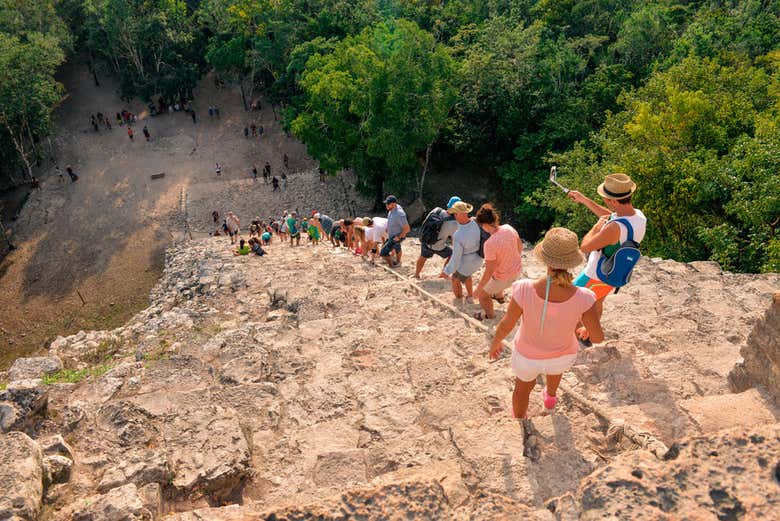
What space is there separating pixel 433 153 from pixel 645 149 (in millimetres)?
13388

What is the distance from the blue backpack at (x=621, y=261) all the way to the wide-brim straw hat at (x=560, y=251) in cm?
159

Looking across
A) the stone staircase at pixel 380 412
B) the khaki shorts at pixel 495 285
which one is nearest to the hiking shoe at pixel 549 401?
the stone staircase at pixel 380 412

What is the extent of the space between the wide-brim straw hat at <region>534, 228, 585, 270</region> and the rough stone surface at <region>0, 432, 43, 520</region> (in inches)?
171

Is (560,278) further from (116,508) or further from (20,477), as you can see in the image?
(20,477)

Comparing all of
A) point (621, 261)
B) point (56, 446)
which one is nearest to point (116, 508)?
point (56, 446)

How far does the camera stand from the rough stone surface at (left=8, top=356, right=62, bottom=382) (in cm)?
770

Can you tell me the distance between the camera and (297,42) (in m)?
27.7

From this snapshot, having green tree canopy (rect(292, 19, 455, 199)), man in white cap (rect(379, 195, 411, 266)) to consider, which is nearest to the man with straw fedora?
man in white cap (rect(379, 195, 411, 266))

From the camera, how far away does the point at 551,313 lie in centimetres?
396

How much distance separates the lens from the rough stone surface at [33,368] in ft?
25.3

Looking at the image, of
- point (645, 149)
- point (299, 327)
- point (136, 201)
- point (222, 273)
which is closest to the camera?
point (299, 327)

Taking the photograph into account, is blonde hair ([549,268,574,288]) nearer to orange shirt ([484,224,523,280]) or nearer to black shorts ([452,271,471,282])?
orange shirt ([484,224,523,280])

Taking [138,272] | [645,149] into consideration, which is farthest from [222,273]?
[645,149]

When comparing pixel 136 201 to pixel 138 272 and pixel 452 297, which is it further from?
pixel 452 297
